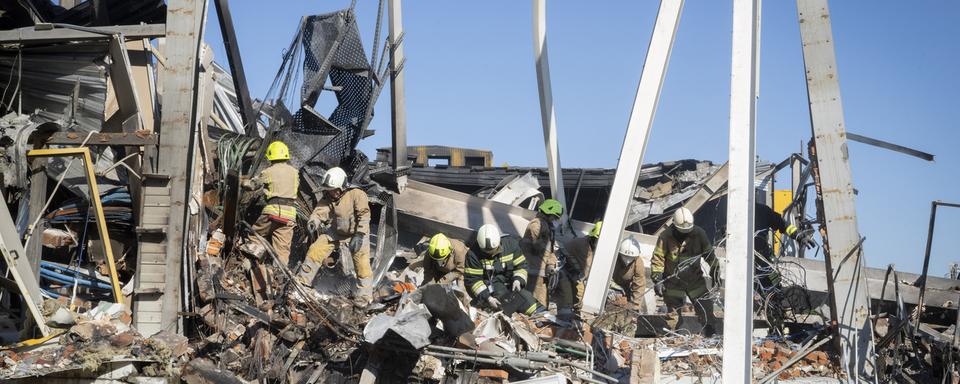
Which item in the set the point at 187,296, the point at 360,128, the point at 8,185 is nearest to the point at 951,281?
the point at 360,128

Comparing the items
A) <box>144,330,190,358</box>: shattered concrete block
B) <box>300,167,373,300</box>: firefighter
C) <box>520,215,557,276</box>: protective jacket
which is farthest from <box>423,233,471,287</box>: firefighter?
<box>144,330,190,358</box>: shattered concrete block

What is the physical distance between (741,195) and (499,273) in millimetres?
3656

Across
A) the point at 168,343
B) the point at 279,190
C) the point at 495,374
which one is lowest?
the point at 495,374

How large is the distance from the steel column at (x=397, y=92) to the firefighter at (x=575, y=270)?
9.62 feet

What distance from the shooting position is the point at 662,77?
33.9ft

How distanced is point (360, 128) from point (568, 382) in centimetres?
610

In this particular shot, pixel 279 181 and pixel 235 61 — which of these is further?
pixel 235 61

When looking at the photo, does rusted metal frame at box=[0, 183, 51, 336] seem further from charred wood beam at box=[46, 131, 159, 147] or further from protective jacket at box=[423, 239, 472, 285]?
protective jacket at box=[423, 239, 472, 285]

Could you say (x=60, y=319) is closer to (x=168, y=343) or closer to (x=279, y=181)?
(x=168, y=343)

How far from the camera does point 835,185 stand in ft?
→ 32.1

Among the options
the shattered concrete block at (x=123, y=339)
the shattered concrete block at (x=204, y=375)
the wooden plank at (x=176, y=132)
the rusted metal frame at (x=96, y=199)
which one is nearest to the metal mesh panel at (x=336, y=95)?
the wooden plank at (x=176, y=132)

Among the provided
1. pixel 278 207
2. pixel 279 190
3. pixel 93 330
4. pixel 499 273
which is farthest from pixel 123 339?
pixel 499 273

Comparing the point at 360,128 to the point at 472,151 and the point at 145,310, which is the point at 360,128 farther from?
the point at 472,151

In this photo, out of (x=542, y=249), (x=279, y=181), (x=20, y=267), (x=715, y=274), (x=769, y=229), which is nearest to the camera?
(x=20, y=267)
